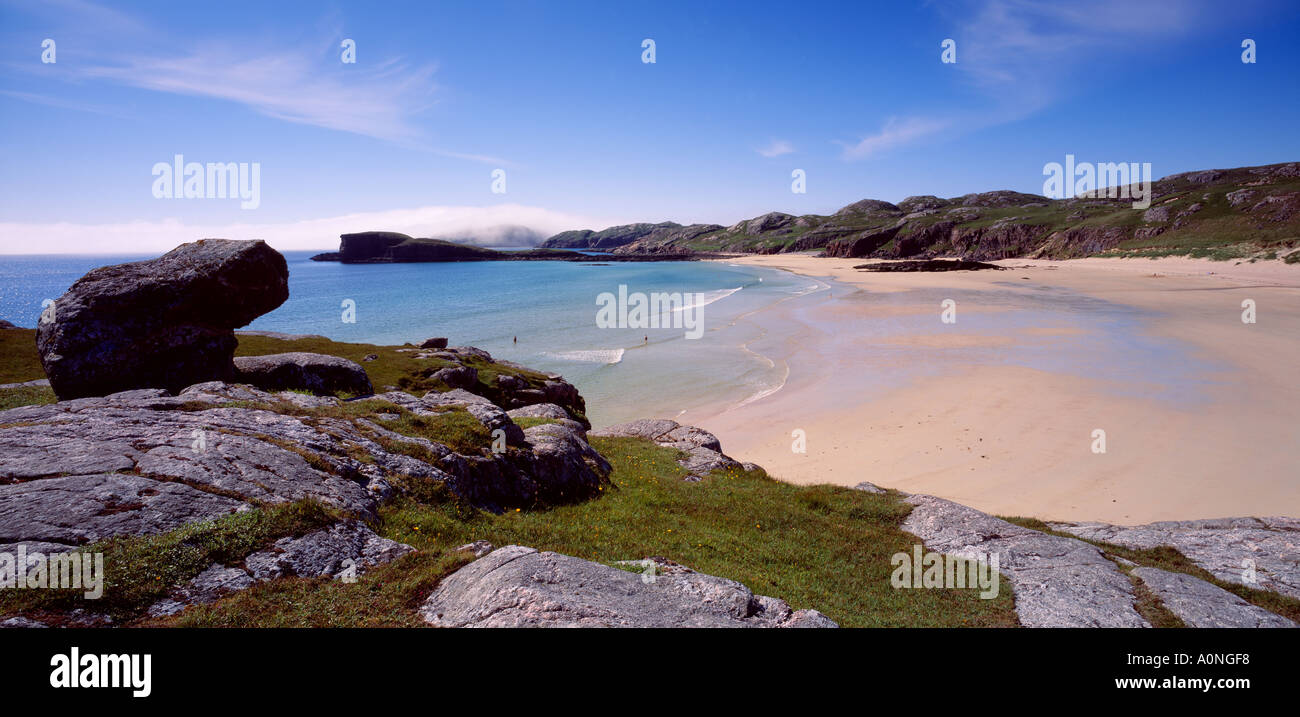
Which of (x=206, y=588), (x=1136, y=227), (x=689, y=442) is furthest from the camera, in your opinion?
(x=1136, y=227)

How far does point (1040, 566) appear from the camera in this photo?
11953mm

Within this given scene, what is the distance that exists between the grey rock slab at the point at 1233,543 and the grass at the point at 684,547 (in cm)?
606

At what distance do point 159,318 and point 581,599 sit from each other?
2053cm

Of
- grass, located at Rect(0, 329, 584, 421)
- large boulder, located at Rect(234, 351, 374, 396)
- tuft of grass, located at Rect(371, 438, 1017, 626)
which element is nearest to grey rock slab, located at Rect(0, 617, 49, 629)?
tuft of grass, located at Rect(371, 438, 1017, 626)

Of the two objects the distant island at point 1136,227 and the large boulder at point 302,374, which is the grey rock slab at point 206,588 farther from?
the distant island at point 1136,227

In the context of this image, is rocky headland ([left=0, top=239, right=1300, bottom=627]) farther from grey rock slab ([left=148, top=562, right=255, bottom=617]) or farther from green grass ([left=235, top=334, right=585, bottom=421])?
green grass ([left=235, top=334, right=585, bottom=421])

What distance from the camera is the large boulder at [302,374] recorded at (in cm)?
1994

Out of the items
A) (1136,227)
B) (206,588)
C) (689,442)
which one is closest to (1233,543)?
(689,442)

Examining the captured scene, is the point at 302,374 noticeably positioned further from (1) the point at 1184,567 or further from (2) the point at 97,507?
(1) the point at 1184,567

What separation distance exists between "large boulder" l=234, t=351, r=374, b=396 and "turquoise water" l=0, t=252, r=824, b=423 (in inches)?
689

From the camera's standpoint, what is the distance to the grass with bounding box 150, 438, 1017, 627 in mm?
7012

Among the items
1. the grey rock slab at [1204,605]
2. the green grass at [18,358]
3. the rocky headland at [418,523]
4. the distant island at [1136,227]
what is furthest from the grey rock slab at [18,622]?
the distant island at [1136,227]

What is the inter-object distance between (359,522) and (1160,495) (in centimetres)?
2825
